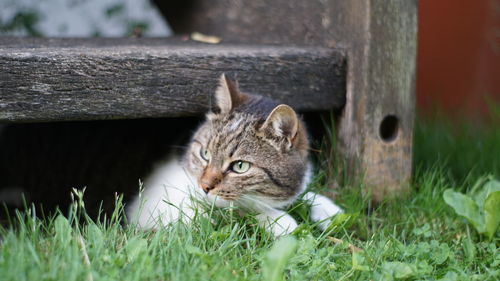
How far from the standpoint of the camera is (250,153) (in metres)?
2.45

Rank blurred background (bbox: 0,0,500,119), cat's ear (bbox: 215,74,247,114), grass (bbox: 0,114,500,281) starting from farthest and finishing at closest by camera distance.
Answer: blurred background (bbox: 0,0,500,119), cat's ear (bbox: 215,74,247,114), grass (bbox: 0,114,500,281)

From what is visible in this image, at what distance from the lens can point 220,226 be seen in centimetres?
225

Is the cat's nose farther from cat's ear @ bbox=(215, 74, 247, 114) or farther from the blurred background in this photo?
the blurred background

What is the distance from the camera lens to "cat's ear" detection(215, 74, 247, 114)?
249cm

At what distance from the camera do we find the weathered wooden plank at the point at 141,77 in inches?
86.1

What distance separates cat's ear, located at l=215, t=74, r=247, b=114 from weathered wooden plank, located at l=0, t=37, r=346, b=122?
92 mm

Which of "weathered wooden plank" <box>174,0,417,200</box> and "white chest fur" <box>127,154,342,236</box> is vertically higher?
"weathered wooden plank" <box>174,0,417,200</box>

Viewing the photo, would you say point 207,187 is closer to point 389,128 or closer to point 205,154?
point 205,154

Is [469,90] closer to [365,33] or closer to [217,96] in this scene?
[365,33]

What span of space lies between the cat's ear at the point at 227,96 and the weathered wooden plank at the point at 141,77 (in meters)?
0.09

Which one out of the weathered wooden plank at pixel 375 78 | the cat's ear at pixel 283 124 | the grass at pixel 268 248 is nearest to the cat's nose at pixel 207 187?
the grass at pixel 268 248

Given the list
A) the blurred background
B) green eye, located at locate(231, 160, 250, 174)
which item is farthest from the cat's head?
the blurred background

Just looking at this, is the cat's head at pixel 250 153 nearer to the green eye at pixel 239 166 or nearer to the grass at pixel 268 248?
the green eye at pixel 239 166

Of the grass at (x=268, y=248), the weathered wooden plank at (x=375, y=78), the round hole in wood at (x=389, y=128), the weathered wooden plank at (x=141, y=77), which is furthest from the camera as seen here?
the round hole in wood at (x=389, y=128)
